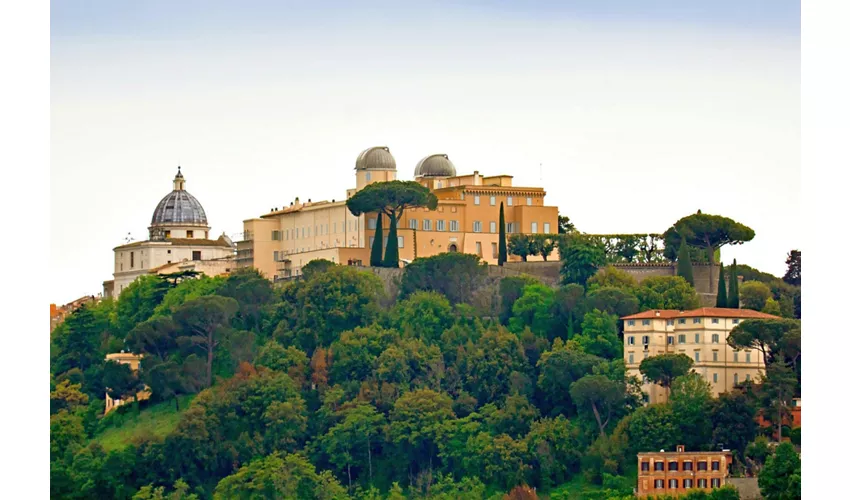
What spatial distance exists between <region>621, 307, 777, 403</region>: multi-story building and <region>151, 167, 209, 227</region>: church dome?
1586 cm

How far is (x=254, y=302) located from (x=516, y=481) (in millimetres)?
10197

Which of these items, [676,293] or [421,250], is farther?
[421,250]

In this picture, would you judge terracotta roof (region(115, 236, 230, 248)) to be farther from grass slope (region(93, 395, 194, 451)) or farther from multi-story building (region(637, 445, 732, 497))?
multi-story building (region(637, 445, 732, 497))

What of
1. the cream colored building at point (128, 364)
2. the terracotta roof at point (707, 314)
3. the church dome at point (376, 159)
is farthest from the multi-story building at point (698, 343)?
the cream colored building at point (128, 364)

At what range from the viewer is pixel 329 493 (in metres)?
47.4

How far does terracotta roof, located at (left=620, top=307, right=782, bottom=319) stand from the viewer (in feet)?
162

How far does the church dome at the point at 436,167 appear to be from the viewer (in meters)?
58.4

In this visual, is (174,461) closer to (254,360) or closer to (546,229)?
(254,360)

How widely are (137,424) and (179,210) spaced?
433 inches

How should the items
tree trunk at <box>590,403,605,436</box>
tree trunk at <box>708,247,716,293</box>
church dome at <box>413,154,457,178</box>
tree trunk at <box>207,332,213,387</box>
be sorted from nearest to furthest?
tree trunk at <box>590,403,605,436</box>, tree trunk at <box>207,332,213,387</box>, tree trunk at <box>708,247,716,293</box>, church dome at <box>413,154,457,178</box>

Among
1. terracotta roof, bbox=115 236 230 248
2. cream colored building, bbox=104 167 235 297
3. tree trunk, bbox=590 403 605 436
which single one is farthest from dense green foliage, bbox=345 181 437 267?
tree trunk, bbox=590 403 605 436

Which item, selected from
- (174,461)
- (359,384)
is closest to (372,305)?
(359,384)

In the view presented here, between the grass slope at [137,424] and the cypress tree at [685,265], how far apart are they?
11.6m

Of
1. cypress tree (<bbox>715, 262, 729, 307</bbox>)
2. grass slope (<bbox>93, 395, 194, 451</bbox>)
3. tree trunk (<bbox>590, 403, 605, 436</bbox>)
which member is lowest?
grass slope (<bbox>93, 395, 194, 451</bbox>)
